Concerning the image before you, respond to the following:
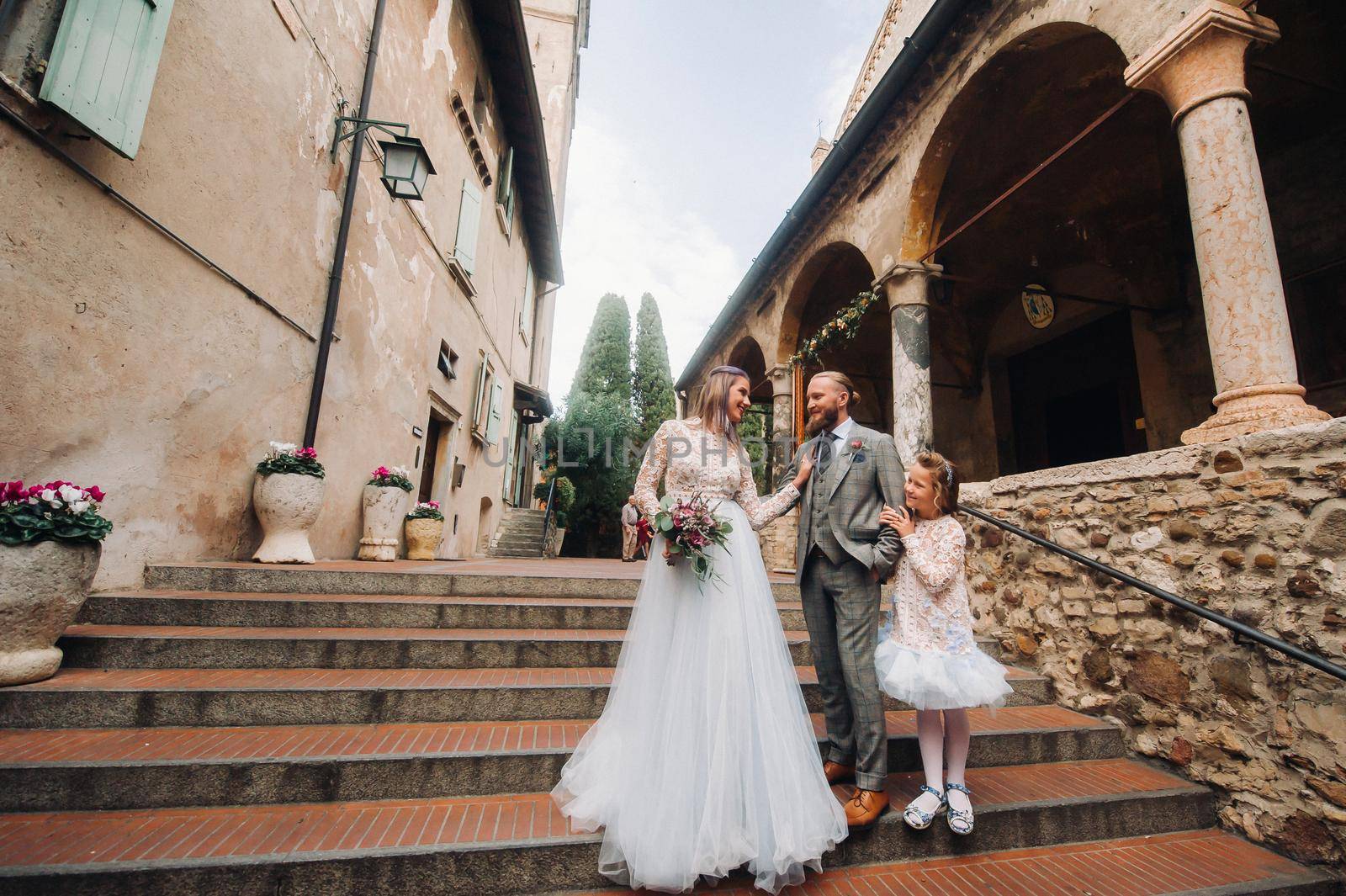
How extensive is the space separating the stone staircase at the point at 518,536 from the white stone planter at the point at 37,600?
10161 millimetres

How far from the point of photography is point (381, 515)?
6.54 meters

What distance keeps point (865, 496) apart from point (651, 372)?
26.6 meters

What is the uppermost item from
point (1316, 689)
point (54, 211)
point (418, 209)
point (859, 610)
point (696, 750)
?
point (418, 209)

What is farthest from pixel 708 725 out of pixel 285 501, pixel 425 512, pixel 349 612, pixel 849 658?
pixel 425 512

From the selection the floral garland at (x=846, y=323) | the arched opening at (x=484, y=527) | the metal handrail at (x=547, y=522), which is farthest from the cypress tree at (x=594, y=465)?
the floral garland at (x=846, y=323)

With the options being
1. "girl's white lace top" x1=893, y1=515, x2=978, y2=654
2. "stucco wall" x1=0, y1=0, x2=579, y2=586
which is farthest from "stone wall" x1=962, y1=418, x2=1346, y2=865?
"stucco wall" x1=0, y1=0, x2=579, y2=586

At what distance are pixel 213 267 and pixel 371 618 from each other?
311cm

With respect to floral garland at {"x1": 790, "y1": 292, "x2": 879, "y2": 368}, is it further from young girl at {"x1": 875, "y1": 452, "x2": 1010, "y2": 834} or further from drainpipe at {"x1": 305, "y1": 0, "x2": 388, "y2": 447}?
drainpipe at {"x1": 305, "y1": 0, "x2": 388, "y2": 447}

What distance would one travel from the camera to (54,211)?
10.8ft

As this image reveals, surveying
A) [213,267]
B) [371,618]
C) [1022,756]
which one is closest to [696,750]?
[1022,756]

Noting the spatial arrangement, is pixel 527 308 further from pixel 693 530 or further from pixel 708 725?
pixel 708 725

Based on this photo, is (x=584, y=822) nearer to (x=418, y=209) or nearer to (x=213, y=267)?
(x=213, y=267)

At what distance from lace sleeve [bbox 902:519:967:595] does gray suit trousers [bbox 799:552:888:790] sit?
224 mm

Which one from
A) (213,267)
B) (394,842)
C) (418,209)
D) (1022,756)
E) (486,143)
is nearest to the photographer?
(394,842)
